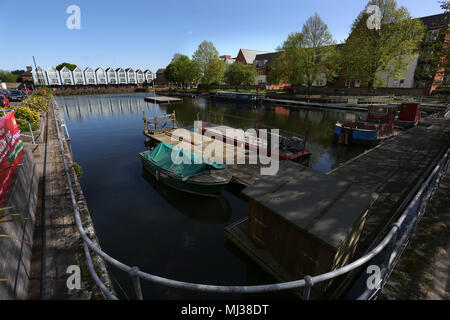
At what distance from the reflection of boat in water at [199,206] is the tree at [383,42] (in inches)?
1964

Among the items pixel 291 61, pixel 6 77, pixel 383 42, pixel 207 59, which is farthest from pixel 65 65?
pixel 383 42

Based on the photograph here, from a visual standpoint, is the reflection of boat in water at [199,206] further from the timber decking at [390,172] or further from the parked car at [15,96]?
the parked car at [15,96]


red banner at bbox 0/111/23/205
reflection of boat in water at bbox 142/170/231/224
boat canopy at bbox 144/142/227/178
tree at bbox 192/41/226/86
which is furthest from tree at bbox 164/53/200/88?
red banner at bbox 0/111/23/205

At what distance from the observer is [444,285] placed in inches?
165

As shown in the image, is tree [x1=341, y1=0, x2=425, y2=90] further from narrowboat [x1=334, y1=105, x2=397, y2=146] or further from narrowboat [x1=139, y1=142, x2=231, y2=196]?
narrowboat [x1=139, y1=142, x2=231, y2=196]

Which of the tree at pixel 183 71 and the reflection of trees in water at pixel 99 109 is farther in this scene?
the tree at pixel 183 71

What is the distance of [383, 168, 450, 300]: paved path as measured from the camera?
13.6 feet

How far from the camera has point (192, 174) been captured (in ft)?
39.9

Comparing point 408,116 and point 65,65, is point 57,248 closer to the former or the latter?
point 408,116

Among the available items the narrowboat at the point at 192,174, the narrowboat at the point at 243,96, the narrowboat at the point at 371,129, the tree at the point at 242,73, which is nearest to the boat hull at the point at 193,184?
the narrowboat at the point at 192,174

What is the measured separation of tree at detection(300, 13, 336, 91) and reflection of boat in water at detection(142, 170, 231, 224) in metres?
54.3

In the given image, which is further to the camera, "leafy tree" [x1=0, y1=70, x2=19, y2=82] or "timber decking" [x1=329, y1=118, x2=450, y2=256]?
"leafy tree" [x1=0, y1=70, x2=19, y2=82]

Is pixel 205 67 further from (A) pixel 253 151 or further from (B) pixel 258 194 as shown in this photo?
(B) pixel 258 194

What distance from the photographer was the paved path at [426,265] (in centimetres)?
413
